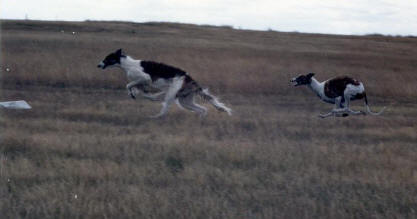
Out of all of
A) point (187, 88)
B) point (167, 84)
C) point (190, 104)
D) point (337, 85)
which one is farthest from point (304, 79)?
point (167, 84)

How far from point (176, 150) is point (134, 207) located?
2.97 metres

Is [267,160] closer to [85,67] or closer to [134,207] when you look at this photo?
[134,207]

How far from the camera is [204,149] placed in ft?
31.6

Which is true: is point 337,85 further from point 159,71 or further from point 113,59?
point 113,59

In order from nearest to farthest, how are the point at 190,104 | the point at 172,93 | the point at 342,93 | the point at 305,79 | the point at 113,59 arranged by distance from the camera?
the point at 172,93 → the point at 190,104 → the point at 113,59 → the point at 342,93 → the point at 305,79

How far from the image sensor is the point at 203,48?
98.4 ft

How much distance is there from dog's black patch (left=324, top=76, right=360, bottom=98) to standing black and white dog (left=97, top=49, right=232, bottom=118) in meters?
2.78

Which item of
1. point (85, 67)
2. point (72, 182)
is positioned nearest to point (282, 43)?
point (85, 67)

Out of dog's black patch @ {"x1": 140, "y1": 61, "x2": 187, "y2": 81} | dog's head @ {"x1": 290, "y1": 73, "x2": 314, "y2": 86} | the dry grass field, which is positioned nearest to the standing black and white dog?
dog's black patch @ {"x1": 140, "y1": 61, "x2": 187, "y2": 81}

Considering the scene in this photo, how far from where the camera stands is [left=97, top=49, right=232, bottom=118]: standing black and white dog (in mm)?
13641

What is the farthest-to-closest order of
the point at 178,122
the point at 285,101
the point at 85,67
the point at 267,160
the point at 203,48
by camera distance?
the point at 203,48 → the point at 85,67 → the point at 285,101 → the point at 178,122 → the point at 267,160

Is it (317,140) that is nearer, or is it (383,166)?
(383,166)

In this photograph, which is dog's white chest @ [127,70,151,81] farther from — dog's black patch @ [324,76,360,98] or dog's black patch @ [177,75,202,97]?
dog's black patch @ [324,76,360,98]

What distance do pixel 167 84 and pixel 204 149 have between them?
4.40 m
